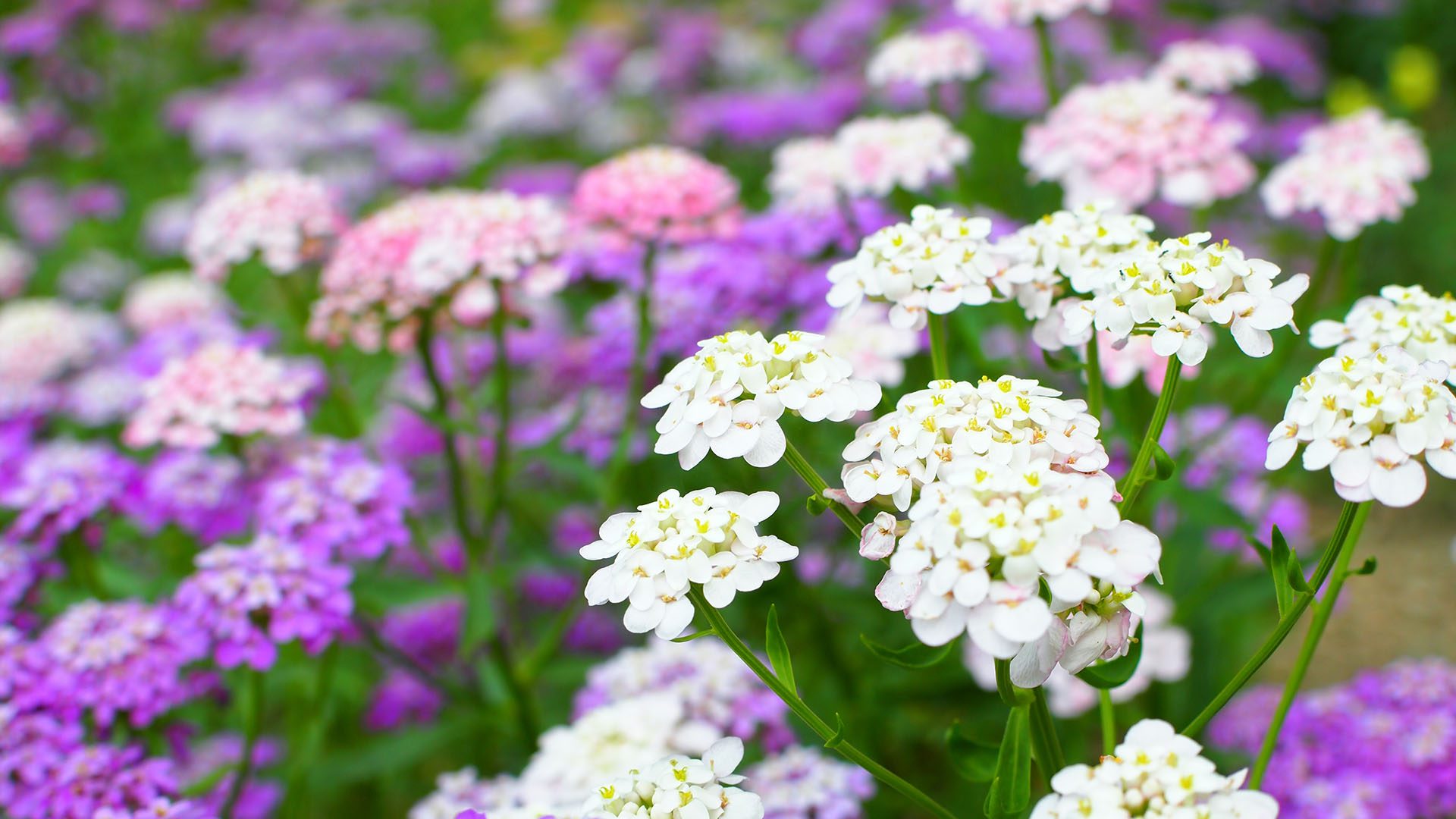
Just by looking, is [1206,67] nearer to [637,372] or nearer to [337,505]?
[637,372]

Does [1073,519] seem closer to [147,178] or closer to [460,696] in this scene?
[460,696]

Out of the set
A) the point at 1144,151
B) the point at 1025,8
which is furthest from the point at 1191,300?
the point at 1025,8

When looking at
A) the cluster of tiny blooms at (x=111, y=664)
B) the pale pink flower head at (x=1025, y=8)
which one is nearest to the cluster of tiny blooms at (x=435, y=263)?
the cluster of tiny blooms at (x=111, y=664)

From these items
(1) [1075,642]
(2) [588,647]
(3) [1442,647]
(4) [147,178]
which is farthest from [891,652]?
(4) [147,178]

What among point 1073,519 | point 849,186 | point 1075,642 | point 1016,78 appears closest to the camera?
point 1073,519

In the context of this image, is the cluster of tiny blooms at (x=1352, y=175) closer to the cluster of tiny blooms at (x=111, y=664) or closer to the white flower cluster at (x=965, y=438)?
the white flower cluster at (x=965, y=438)
